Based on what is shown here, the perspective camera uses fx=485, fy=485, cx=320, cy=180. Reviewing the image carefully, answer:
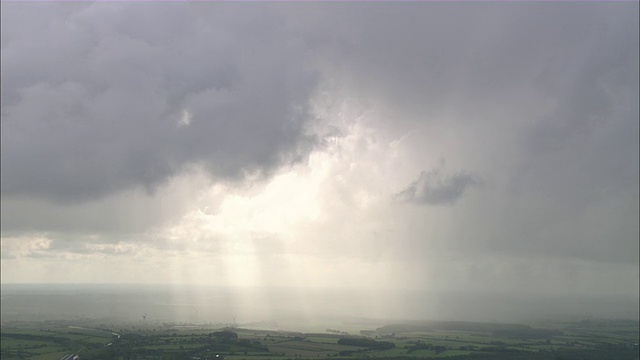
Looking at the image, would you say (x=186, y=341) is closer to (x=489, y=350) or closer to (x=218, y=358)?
(x=218, y=358)

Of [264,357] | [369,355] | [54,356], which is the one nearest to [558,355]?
[369,355]

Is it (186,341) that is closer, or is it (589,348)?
(186,341)

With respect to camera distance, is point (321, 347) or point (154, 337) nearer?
point (321, 347)

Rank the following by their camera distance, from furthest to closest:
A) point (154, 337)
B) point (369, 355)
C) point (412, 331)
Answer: point (412, 331) → point (154, 337) → point (369, 355)

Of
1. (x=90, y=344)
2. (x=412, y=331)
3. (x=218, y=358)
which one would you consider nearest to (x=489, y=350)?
(x=412, y=331)

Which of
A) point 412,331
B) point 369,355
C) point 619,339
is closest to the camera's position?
point 369,355

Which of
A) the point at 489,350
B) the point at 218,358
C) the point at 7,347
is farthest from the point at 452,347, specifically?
the point at 7,347

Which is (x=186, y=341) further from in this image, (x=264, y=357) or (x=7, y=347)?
(x=7, y=347)

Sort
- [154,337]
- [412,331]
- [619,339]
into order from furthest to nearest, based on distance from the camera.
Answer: [412,331] → [619,339] → [154,337]
